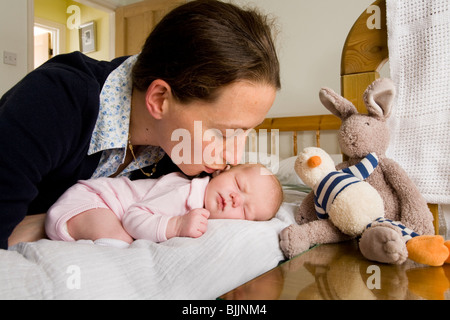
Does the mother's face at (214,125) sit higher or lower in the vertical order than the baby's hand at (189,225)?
higher

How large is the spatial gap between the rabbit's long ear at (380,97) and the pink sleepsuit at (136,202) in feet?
1.49

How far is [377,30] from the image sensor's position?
0.89m

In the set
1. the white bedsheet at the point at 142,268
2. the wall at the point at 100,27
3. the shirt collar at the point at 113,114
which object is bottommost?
the white bedsheet at the point at 142,268

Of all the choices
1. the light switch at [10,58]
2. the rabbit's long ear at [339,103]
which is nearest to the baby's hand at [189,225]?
the rabbit's long ear at [339,103]

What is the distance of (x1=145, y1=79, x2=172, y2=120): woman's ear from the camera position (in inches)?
30.9

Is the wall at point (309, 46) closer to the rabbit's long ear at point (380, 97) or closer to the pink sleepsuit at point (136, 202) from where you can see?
the rabbit's long ear at point (380, 97)

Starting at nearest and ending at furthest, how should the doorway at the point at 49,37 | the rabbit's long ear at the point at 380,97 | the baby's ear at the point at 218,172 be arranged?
1. the rabbit's long ear at the point at 380,97
2. the baby's ear at the point at 218,172
3. the doorway at the point at 49,37

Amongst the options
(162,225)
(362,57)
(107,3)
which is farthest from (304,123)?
(107,3)

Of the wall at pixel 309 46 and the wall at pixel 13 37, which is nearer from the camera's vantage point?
the wall at pixel 309 46

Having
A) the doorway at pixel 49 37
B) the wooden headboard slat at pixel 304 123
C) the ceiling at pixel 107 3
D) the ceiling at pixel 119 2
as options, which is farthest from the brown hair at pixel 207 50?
the doorway at pixel 49 37

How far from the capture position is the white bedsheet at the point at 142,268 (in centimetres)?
39

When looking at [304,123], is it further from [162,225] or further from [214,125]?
Answer: [162,225]

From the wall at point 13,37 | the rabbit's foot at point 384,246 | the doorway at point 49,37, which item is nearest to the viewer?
the rabbit's foot at point 384,246

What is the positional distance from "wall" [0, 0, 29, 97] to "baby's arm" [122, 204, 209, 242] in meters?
2.92
